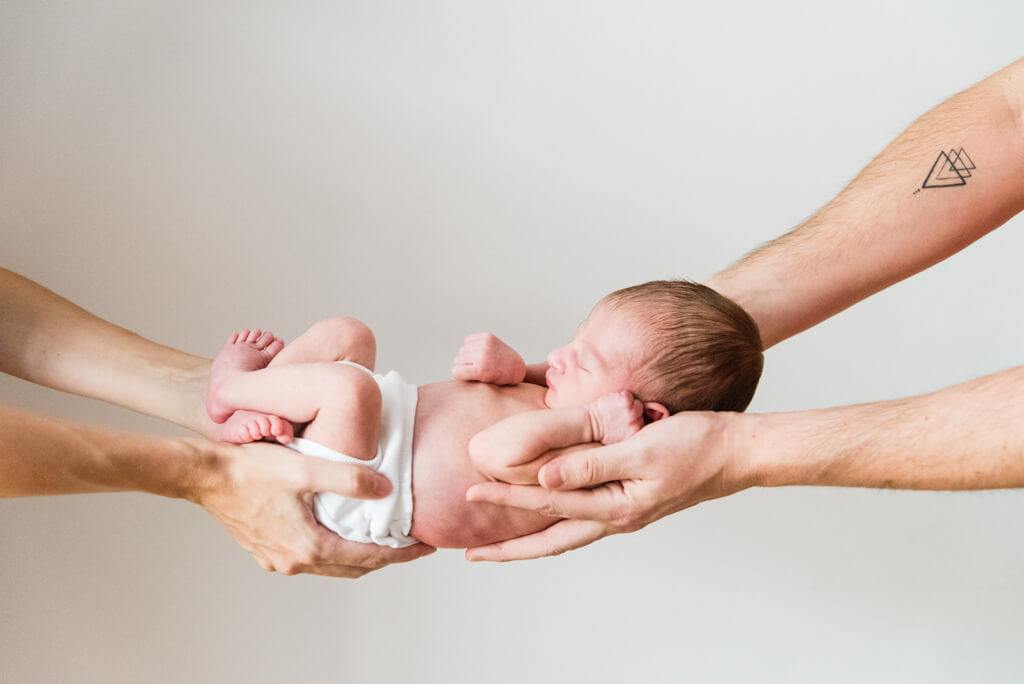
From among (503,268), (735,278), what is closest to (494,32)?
(503,268)

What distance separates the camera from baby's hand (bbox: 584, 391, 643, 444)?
4.44ft

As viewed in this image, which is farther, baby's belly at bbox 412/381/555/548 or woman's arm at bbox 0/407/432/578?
baby's belly at bbox 412/381/555/548

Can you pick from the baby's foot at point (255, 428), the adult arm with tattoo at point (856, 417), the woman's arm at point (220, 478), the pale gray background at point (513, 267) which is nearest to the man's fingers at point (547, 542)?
the adult arm with tattoo at point (856, 417)

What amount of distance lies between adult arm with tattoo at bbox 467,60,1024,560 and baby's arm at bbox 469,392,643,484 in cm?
3

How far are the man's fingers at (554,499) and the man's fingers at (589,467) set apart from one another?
36 millimetres

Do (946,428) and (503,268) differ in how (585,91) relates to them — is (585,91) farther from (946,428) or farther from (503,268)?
(946,428)

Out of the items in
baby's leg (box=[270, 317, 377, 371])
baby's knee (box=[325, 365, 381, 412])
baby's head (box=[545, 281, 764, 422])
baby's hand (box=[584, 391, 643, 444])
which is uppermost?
baby's leg (box=[270, 317, 377, 371])

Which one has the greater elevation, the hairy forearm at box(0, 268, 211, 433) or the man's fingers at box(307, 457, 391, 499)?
the hairy forearm at box(0, 268, 211, 433)

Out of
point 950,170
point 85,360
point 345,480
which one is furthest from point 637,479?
point 85,360

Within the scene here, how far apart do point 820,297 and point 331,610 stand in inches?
51.0

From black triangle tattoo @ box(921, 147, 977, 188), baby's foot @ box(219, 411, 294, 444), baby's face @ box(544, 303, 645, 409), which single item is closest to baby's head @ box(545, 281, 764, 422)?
baby's face @ box(544, 303, 645, 409)

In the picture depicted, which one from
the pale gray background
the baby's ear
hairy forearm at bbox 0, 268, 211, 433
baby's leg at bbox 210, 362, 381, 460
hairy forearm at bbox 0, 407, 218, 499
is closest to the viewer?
hairy forearm at bbox 0, 407, 218, 499

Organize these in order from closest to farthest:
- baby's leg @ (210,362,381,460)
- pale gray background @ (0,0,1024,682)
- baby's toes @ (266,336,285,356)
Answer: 1. baby's leg @ (210,362,381,460)
2. baby's toes @ (266,336,285,356)
3. pale gray background @ (0,0,1024,682)

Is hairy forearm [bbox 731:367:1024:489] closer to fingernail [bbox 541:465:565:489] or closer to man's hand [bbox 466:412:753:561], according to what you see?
man's hand [bbox 466:412:753:561]
